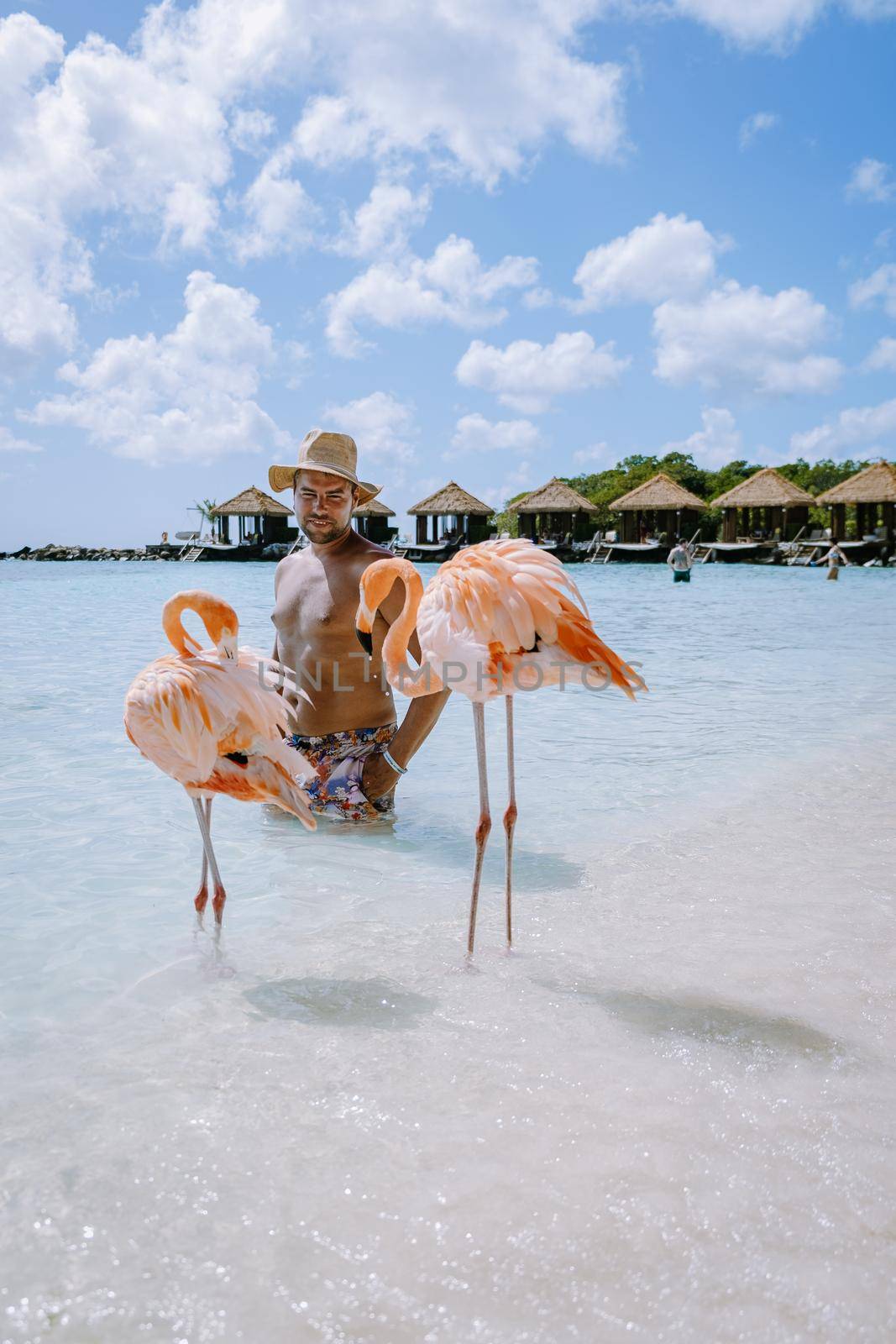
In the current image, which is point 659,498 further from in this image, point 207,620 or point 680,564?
point 207,620

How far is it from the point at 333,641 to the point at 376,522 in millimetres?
49157

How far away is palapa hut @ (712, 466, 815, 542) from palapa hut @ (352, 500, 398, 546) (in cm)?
→ 1581

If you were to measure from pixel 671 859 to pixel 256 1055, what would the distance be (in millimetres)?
2425

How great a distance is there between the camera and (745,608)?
23.2m

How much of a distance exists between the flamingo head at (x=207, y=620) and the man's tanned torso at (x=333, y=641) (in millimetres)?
1429

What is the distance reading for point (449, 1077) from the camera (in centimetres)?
248

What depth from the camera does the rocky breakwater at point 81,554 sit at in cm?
6631

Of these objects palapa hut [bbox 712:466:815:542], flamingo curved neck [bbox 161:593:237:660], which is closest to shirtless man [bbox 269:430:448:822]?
flamingo curved neck [bbox 161:593:237:660]

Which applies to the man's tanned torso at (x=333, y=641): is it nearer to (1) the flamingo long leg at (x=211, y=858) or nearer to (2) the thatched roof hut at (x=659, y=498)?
(1) the flamingo long leg at (x=211, y=858)

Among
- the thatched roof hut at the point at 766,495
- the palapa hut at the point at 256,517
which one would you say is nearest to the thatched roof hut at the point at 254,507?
the palapa hut at the point at 256,517

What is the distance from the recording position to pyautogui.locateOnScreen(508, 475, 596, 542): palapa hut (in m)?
47.4

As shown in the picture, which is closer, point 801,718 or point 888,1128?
point 888,1128

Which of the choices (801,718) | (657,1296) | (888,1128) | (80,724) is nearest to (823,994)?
(888,1128)

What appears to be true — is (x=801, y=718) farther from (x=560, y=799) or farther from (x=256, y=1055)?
(x=256, y=1055)
